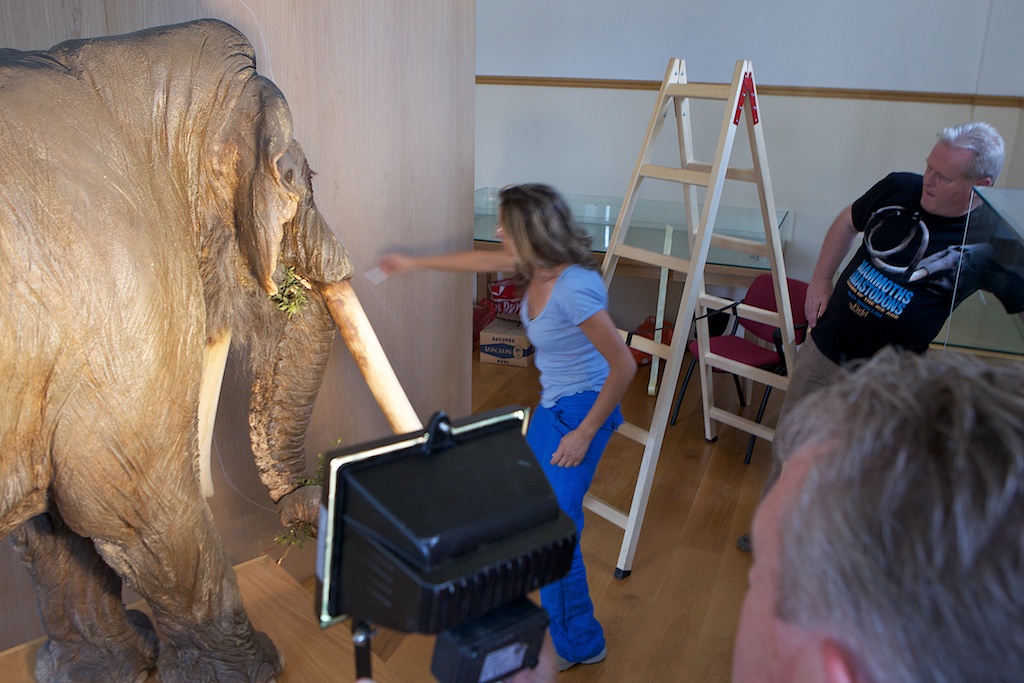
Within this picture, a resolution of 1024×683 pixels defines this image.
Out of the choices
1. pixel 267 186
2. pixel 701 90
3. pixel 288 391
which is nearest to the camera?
pixel 267 186

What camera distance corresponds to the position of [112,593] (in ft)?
5.04

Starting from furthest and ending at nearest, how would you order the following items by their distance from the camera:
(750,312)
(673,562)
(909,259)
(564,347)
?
(750,312) → (673,562) → (909,259) → (564,347)

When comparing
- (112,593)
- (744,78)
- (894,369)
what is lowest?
(112,593)

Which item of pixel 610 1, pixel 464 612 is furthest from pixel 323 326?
pixel 610 1

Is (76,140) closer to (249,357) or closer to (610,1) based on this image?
(249,357)

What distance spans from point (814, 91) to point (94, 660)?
3.98m

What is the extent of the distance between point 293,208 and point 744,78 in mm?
1578

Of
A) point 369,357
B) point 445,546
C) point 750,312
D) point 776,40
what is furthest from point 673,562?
point 776,40

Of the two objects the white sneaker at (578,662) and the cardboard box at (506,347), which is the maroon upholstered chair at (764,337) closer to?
the cardboard box at (506,347)

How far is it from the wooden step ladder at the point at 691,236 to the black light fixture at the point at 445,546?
1.80 metres

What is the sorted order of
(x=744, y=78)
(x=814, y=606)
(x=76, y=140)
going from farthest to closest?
(x=744, y=78)
(x=76, y=140)
(x=814, y=606)

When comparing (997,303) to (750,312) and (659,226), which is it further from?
(659,226)

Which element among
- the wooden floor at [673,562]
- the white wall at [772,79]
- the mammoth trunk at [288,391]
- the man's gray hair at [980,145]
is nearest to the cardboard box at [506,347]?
the wooden floor at [673,562]

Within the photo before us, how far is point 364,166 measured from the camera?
209cm
